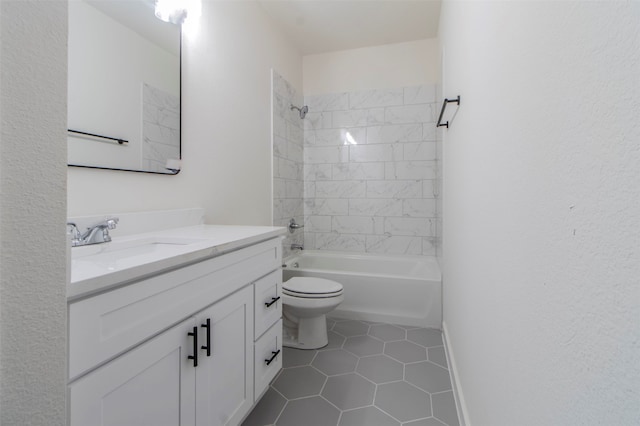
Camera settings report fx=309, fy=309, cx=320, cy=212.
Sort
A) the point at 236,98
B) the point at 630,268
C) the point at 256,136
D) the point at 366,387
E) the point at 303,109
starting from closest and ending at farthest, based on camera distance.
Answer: the point at 630,268
the point at 366,387
the point at 236,98
the point at 256,136
the point at 303,109

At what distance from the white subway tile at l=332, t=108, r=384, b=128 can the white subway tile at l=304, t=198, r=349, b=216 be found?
0.80 metres

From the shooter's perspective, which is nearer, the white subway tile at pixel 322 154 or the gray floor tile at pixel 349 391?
the gray floor tile at pixel 349 391

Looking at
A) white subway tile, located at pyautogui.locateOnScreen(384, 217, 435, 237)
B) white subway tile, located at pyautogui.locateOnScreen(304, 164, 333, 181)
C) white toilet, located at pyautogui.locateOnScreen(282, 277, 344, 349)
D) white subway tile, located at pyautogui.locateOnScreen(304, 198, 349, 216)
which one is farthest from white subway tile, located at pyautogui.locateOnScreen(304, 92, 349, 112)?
white toilet, located at pyautogui.locateOnScreen(282, 277, 344, 349)

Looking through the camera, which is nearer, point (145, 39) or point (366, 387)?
point (145, 39)

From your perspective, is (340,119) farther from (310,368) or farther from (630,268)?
(630,268)

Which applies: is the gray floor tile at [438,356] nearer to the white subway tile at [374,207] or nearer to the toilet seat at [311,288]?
the toilet seat at [311,288]

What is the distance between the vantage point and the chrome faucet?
1.04m

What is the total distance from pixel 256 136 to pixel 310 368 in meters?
1.68

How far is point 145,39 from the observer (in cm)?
→ 144

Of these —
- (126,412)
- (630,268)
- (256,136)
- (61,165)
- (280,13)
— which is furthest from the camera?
(280,13)

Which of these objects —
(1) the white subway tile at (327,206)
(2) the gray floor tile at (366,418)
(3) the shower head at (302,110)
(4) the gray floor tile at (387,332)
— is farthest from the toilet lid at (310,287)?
(3) the shower head at (302,110)

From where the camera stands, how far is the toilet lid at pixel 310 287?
2057 mm

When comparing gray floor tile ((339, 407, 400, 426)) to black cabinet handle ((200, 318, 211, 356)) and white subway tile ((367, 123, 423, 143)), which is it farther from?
white subway tile ((367, 123, 423, 143))

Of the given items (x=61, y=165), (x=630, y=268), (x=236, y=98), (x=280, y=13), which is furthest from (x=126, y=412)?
(x=280, y=13)
